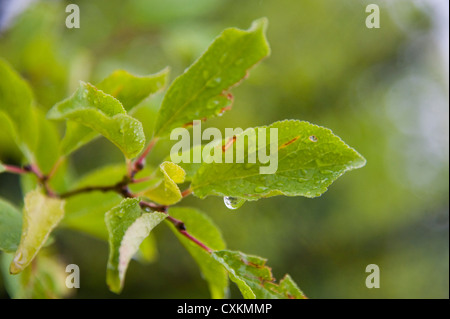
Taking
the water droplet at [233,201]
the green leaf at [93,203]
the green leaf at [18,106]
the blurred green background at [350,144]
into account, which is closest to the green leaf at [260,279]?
the water droplet at [233,201]

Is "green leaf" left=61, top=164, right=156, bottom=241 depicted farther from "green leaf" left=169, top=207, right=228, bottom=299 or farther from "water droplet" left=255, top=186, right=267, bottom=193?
"water droplet" left=255, top=186, right=267, bottom=193

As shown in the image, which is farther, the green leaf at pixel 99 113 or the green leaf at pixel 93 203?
the green leaf at pixel 93 203

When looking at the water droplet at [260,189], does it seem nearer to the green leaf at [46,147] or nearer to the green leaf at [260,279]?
the green leaf at [260,279]

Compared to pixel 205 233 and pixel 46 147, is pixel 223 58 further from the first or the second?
pixel 46 147

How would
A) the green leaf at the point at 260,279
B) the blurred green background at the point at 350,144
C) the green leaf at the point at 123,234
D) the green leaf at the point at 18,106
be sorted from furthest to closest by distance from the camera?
the blurred green background at the point at 350,144
the green leaf at the point at 18,106
the green leaf at the point at 260,279
the green leaf at the point at 123,234

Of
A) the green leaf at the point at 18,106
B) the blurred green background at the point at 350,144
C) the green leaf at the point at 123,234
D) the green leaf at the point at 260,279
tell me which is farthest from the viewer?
the blurred green background at the point at 350,144

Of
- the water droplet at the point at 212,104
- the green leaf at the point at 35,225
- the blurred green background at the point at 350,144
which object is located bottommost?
the green leaf at the point at 35,225

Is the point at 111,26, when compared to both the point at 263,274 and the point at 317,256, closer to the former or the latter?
the point at 263,274
